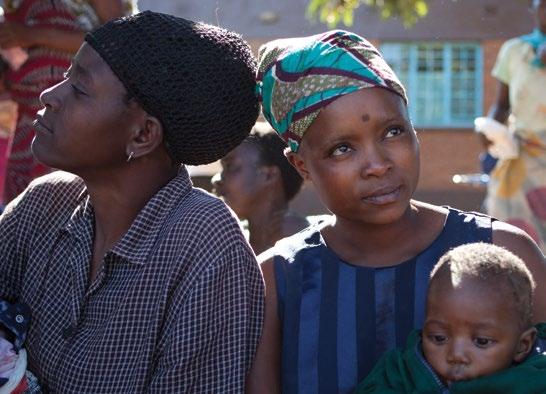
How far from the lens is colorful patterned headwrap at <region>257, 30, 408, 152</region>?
3131 mm

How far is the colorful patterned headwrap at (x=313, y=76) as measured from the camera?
10.3 ft

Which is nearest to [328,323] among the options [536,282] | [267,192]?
[536,282]

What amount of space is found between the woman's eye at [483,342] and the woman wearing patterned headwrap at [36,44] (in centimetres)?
264

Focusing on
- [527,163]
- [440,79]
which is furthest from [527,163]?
[440,79]

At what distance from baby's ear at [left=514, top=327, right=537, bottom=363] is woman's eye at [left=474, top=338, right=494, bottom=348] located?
0.09 m

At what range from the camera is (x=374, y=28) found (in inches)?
883

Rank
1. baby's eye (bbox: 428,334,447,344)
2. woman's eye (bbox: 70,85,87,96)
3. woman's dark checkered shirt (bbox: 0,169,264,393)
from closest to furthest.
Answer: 1. baby's eye (bbox: 428,334,447,344)
2. woman's dark checkered shirt (bbox: 0,169,264,393)
3. woman's eye (bbox: 70,85,87,96)

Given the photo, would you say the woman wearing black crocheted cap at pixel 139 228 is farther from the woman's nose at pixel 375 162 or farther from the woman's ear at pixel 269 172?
the woman's ear at pixel 269 172

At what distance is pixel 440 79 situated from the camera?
2388 cm

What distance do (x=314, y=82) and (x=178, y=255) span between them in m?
0.63

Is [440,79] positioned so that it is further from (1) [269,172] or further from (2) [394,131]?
(2) [394,131]

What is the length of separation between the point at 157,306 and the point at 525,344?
1.01 metres

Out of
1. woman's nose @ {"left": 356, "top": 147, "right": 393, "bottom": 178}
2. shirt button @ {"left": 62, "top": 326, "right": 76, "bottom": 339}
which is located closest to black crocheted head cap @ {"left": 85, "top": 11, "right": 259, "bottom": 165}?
woman's nose @ {"left": 356, "top": 147, "right": 393, "bottom": 178}

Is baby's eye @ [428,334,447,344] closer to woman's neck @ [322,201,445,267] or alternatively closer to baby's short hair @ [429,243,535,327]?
baby's short hair @ [429,243,535,327]
